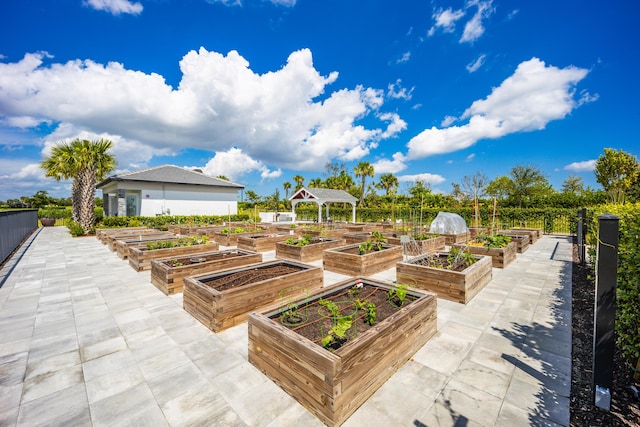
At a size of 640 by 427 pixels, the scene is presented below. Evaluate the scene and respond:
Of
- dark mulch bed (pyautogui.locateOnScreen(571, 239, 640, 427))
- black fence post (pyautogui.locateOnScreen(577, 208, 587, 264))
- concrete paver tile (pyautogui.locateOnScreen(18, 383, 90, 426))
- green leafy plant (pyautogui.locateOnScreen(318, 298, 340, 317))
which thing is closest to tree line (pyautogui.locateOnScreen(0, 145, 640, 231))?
black fence post (pyautogui.locateOnScreen(577, 208, 587, 264))

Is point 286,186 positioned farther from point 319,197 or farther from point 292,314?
point 292,314

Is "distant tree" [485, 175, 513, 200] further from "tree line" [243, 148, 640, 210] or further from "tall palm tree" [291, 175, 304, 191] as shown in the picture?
"tall palm tree" [291, 175, 304, 191]

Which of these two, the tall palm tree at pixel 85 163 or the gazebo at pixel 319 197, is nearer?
the tall palm tree at pixel 85 163

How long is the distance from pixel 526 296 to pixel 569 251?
686 cm

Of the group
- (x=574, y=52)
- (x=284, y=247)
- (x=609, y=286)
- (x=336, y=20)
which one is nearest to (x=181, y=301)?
(x=284, y=247)

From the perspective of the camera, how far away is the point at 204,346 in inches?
123

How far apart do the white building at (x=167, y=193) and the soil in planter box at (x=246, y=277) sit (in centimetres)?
1737

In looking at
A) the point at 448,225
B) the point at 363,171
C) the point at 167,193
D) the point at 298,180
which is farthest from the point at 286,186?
the point at 448,225

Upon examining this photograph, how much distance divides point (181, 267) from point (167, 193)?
17.1 meters

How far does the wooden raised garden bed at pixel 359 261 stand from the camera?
6145 mm

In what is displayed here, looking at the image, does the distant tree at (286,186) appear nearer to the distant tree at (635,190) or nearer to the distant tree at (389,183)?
the distant tree at (389,183)

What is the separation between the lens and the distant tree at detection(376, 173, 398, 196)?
38469mm

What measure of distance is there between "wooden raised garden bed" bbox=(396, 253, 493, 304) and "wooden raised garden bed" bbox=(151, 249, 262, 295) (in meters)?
3.67

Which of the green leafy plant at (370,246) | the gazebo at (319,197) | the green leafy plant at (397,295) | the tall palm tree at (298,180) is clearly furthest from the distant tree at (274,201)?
the green leafy plant at (397,295)
